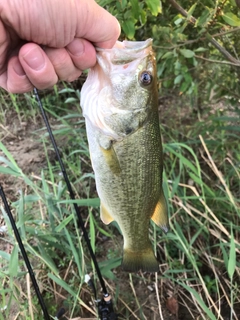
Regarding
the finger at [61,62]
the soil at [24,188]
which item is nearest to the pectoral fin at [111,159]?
the finger at [61,62]

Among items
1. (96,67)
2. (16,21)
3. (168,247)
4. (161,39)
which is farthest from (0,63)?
(168,247)

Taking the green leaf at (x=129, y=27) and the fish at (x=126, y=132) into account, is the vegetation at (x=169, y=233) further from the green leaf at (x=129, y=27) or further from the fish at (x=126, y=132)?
the fish at (x=126, y=132)

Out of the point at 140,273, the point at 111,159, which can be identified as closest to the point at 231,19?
the point at 111,159

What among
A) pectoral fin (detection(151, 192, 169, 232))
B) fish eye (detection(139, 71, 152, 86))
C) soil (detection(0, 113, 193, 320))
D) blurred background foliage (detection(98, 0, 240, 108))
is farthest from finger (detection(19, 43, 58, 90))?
soil (detection(0, 113, 193, 320))

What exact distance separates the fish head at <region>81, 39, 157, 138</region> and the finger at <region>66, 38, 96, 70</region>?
1.6 inches

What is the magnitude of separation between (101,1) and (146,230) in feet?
3.31

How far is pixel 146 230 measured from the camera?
165 centimetres

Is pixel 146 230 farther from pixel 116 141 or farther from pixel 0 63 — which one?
pixel 0 63

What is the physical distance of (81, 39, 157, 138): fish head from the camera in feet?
4.42

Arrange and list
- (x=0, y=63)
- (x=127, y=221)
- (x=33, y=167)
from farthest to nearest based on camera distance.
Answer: (x=33, y=167) < (x=127, y=221) < (x=0, y=63)

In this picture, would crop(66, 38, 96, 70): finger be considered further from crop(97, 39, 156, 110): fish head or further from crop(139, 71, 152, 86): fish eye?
crop(139, 71, 152, 86): fish eye

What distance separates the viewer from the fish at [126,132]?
1365 mm

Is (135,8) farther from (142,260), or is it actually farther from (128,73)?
(142,260)

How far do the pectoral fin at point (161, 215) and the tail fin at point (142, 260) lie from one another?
0.50 ft
